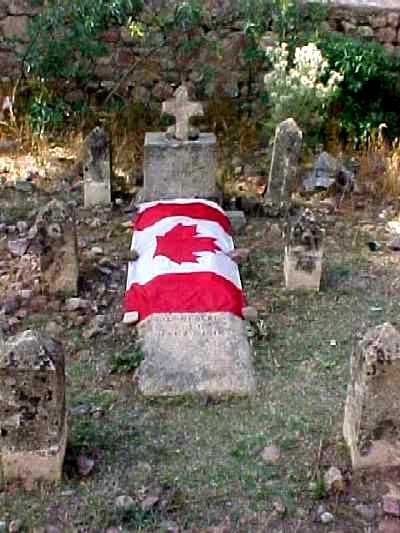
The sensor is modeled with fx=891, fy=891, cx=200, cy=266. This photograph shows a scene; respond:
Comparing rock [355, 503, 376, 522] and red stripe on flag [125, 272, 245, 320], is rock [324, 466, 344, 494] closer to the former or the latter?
rock [355, 503, 376, 522]

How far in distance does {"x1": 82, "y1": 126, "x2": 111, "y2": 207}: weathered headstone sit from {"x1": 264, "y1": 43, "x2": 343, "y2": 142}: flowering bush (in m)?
1.78

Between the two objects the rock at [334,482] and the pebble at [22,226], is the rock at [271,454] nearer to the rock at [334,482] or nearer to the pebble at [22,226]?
the rock at [334,482]

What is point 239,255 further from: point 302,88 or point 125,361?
point 302,88

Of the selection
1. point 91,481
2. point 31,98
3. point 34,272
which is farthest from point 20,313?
point 31,98

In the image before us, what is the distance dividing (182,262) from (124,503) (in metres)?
2.33

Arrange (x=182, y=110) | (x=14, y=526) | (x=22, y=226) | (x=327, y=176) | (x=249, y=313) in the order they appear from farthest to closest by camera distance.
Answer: (x=327, y=176) < (x=182, y=110) < (x=22, y=226) < (x=249, y=313) < (x=14, y=526)

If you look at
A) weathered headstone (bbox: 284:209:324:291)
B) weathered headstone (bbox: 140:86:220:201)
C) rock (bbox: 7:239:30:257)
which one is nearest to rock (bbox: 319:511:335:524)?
weathered headstone (bbox: 284:209:324:291)

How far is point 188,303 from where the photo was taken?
5828mm

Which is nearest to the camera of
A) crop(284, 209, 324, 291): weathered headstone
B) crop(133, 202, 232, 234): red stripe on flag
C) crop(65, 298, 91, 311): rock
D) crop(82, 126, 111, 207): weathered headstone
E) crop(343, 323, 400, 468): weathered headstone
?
crop(343, 323, 400, 468): weathered headstone

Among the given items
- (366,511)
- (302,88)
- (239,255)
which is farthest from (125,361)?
(302,88)

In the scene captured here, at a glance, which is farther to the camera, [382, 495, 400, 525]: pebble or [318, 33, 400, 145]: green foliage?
[318, 33, 400, 145]: green foliage

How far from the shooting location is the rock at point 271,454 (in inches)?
181

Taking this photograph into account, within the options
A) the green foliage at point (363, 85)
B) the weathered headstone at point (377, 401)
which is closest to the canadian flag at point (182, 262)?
the weathered headstone at point (377, 401)

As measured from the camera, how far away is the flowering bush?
8258mm
